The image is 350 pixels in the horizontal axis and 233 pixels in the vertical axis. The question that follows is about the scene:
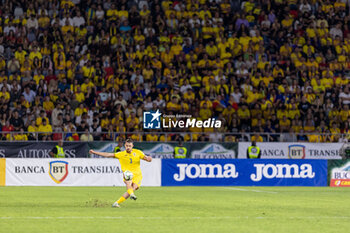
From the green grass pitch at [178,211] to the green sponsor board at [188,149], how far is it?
491 centimetres

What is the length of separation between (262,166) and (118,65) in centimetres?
831

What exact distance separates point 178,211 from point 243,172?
37.4 feet

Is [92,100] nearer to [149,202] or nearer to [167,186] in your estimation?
[167,186]

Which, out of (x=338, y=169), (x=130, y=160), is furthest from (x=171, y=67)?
(x=130, y=160)

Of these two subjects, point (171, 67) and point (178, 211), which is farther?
point (171, 67)

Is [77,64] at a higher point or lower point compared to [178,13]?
lower

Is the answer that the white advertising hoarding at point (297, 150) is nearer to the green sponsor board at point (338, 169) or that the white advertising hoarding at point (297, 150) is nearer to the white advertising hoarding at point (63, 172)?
the green sponsor board at point (338, 169)

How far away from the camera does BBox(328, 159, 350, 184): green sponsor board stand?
27.1 metres

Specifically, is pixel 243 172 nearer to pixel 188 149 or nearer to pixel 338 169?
pixel 188 149

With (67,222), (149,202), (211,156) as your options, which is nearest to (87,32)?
(211,156)

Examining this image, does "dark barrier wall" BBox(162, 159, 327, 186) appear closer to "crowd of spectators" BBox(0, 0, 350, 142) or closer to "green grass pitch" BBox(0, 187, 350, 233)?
"crowd of spectators" BBox(0, 0, 350, 142)

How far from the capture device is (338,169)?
89.2 ft

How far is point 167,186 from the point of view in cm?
2602

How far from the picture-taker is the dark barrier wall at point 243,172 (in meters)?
26.2
